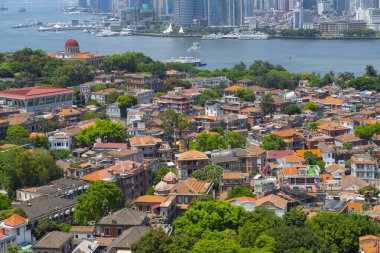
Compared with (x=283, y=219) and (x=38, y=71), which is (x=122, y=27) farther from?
(x=283, y=219)

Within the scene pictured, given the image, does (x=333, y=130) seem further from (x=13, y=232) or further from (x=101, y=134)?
(x=13, y=232)

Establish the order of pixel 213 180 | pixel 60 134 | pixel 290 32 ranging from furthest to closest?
pixel 290 32 < pixel 60 134 < pixel 213 180

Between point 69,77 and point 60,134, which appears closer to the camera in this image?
point 60,134

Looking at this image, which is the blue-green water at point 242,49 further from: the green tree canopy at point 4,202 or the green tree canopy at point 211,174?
the green tree canopy at point 4,202

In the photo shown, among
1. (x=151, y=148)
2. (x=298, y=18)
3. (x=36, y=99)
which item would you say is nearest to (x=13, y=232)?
(x=151, y=148)

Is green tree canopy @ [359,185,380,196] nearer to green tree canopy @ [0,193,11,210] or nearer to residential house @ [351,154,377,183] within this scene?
residential house @ [351,154,377,183]

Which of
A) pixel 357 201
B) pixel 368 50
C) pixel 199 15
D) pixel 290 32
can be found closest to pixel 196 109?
pixel 357 201

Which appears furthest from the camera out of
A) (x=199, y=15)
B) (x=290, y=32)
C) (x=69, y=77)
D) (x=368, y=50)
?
(x=199, y=15)
